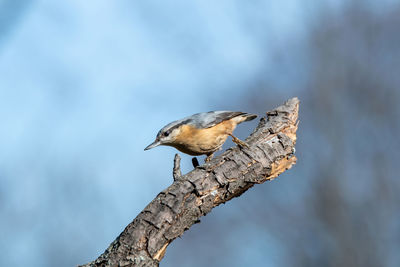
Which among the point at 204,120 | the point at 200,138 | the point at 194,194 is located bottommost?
the point at 194,194

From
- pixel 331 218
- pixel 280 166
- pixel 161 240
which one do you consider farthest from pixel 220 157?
pixel 331 218

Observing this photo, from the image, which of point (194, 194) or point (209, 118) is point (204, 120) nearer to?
point (209, 118)

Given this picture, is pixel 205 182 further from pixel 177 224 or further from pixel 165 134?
pixel 165 134

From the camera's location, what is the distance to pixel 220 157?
3180mm

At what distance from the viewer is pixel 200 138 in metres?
3.91

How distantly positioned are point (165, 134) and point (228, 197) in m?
0.98

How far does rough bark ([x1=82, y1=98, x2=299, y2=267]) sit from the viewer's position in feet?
8.68

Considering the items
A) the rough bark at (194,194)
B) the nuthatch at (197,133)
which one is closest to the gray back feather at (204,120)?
the nuthatch at (197,133)

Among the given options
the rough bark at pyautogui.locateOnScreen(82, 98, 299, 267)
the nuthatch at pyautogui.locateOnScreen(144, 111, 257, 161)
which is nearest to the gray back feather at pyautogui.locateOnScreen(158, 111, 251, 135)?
the nuthatch at pyautogui.locateOnScreen(144, 111, 257, 161)

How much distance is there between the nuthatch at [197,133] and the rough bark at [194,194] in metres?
0.43

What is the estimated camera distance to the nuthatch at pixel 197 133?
3855 mm

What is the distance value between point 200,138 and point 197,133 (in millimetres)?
44

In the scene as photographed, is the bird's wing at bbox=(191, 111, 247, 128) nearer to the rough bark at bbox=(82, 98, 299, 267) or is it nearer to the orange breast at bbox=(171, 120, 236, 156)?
the orange breast at bbox=(171, 120, 236, 156)

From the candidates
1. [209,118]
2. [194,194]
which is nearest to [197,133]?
[209,118]
